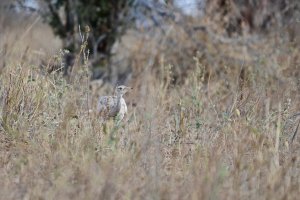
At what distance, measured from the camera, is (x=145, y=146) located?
11.9 ft

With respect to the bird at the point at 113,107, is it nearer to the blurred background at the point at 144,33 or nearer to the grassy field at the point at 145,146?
the grassy field at the point at 145,146

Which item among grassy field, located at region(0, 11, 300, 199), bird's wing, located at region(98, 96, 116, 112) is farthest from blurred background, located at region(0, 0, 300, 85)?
bird's wing, located at region(98, 96, 116, 112)

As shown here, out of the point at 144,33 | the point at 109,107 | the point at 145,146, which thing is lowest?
the point at 145,146

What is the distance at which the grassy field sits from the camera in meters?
3.25

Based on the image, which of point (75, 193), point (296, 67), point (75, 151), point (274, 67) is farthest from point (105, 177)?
point (274, 67)

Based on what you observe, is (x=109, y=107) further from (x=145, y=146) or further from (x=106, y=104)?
(x=145, y=146)

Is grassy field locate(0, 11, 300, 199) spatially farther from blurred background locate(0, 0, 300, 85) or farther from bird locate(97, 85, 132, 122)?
blurred background locate(0, 0, 300, 85)

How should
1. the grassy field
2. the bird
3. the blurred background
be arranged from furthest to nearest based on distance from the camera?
the blurred background < the bird < the grassy field

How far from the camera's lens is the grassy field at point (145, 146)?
10.6 feet

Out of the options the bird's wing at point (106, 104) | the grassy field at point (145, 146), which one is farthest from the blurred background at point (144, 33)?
the bird's wing at point (106, 104)

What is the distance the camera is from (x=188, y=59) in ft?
27.2

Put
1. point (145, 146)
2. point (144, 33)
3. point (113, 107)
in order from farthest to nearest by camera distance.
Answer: point (144, 33), point (113, 107), point (145, 146)

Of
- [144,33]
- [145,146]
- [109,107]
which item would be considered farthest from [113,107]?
[144,33]

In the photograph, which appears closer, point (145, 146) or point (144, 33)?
point (145, 146)
